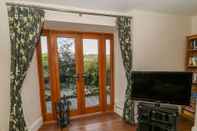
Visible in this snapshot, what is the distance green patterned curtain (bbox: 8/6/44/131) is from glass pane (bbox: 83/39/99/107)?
135 centimetres

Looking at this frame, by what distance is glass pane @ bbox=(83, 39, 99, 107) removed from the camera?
331cm

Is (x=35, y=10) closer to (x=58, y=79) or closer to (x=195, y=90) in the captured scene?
(x=58, y=79)

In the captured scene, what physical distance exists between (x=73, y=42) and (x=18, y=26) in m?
1.29

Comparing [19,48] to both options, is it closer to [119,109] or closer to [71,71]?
[71,71]

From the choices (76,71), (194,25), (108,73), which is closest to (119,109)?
(108,73)

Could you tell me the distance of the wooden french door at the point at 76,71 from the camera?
3025 mm

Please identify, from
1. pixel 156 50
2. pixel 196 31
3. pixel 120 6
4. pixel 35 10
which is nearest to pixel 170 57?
Result: pixel 156 50

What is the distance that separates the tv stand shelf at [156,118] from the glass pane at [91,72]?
137cm

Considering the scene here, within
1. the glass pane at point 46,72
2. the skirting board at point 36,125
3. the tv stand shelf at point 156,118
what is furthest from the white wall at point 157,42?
the skirting board at point 36,125

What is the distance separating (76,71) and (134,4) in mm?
1887

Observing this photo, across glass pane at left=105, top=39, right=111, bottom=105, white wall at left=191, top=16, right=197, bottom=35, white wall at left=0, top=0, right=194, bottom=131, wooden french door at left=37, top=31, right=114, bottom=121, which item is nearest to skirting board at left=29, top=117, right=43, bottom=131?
white wall at left=0, top=0, right=194, bottom=131

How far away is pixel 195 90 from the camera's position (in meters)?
3.08

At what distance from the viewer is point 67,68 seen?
126 inches

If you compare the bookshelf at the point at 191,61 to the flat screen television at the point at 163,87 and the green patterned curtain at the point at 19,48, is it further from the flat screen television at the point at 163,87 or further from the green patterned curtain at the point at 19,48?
the green patterned curtain at the point at 19,48
